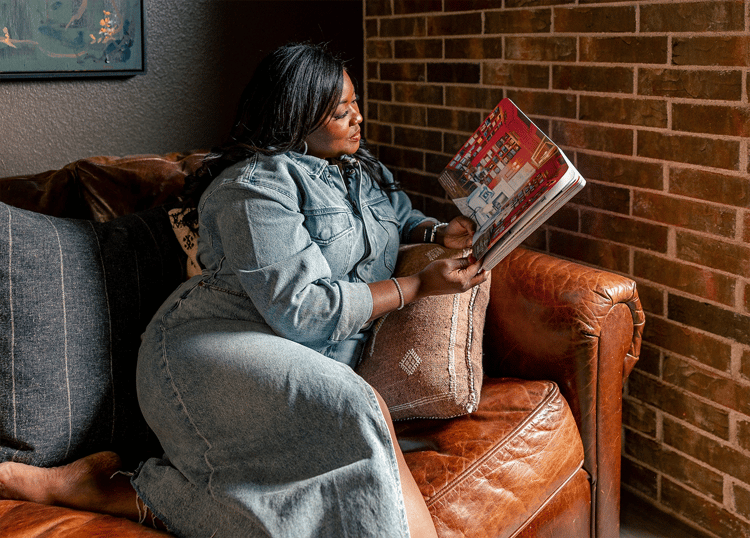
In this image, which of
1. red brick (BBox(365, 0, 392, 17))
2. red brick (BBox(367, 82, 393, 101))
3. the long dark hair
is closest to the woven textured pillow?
the long dark hair

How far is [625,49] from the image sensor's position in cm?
179

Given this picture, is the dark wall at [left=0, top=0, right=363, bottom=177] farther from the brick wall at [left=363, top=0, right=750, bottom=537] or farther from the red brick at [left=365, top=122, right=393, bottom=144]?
the brick wall at [left=363, top=0, right=750, bottom=537]

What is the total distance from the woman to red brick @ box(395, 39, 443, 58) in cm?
84

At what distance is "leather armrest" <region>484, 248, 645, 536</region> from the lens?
1.60m

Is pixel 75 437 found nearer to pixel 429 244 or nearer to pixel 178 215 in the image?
pixel 178 215

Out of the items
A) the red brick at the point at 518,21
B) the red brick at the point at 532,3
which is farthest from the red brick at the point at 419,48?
the red brick at the point at 532,3

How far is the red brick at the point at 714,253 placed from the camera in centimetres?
163

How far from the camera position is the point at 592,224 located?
6.53 ft

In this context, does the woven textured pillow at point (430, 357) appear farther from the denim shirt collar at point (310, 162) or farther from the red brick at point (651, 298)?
the red brick at point (651, 298)

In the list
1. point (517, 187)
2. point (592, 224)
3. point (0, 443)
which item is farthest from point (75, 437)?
point (592, 224)

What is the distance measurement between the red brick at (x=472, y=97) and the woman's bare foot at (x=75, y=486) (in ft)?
4.96

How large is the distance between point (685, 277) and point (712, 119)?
40 cm

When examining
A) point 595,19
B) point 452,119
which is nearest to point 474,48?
point 452,119

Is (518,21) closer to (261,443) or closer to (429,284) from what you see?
(429,284)
